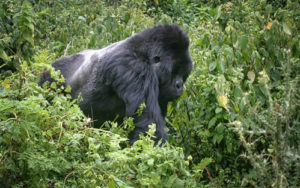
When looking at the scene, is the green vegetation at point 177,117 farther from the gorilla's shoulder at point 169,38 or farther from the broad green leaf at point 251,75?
the gorilla's shoulder at point 169,38

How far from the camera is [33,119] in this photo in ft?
7.29

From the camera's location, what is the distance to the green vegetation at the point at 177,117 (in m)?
2.07

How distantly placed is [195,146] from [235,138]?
12.8 inches

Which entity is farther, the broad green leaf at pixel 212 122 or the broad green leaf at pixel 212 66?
the broad green leaf at pixel 212 66

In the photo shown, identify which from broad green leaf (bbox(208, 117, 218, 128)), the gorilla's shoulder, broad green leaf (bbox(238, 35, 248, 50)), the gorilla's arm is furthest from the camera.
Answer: broad green leaf (bbox(238, 35, 248, 50))

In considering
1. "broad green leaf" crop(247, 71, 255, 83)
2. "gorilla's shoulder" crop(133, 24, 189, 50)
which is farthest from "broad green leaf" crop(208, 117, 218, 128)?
"gorilla's shoulder" crop(133, 24, 189, 50)

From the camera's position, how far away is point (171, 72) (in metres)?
3.59

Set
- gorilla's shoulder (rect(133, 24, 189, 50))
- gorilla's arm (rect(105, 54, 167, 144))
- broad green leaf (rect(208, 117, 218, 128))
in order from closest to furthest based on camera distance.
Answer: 1. gorilla's arm (rect(105, 54, 167, 144))
2. broad green leaf (rect(208, 117, 218, 128))
3. gorilla's shoulder (rect(133, 24, 189, 50))

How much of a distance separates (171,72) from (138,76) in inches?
13.5

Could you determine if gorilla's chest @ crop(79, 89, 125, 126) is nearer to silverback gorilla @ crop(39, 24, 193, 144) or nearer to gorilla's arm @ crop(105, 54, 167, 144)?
silverback gorilla @ crop(39, 24, 193, 144)

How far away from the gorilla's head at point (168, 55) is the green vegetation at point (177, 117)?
22 centimetres

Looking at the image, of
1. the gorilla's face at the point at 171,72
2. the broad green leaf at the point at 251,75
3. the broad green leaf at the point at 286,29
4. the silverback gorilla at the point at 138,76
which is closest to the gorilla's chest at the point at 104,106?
the silverback gorilla at the point at 138,76

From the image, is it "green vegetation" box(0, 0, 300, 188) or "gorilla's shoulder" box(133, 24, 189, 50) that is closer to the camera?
"green vegetation" box(0, 0, 300, 188)

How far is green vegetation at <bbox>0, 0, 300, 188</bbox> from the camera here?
2.07 m
